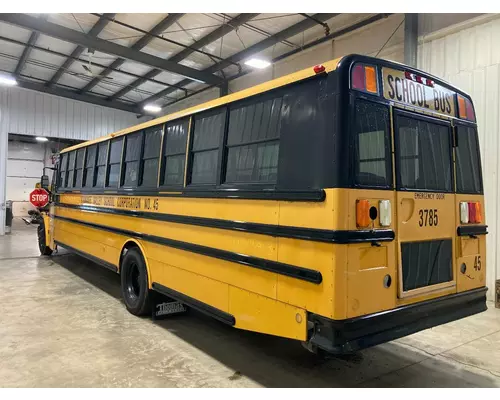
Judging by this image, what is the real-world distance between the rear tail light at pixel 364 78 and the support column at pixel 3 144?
14.5m

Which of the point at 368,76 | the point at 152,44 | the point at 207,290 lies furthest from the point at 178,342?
the point at 152,44

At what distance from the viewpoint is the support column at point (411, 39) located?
6738mm

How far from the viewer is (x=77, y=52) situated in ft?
35.5

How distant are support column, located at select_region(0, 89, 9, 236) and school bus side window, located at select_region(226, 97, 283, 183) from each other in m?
13.4

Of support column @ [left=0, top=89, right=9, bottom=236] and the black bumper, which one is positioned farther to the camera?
support column @ [left=0, top=89, right=9, bottom=236]

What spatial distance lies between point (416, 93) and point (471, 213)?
121 centimetres

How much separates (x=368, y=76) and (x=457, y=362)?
9.56 feet

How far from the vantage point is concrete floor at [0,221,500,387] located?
3.28m

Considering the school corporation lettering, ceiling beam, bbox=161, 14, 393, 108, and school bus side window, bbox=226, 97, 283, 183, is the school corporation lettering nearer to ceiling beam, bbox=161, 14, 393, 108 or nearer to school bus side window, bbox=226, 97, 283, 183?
school bus side window, bbox=226, 97, 283, 183

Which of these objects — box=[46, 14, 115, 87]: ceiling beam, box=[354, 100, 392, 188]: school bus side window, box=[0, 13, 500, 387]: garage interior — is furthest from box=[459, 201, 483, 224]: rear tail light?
box=[46, 14, 115, 87]: ceiling beam

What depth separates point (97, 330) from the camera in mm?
4441

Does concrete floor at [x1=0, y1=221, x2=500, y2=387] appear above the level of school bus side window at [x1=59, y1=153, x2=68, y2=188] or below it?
below

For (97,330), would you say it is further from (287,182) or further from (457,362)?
(457,362)

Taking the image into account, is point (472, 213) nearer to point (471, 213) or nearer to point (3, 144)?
point (471, 213)
